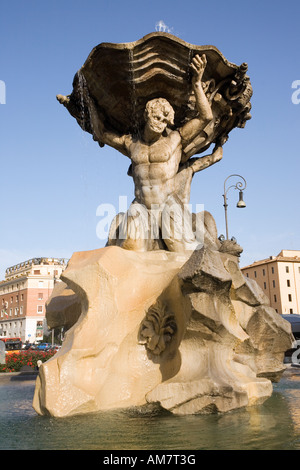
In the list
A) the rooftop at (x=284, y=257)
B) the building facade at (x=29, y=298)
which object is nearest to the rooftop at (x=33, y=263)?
the building facade at (x=29, y=298)

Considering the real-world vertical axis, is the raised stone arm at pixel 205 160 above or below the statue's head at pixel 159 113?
below

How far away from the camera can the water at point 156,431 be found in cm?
317

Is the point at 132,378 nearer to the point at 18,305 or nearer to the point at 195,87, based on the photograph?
the point at 195,87

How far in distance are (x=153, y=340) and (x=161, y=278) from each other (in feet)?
2.31

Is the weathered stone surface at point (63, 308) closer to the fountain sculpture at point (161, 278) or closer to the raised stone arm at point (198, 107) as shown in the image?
the fountain sculpture at point (161, 278)

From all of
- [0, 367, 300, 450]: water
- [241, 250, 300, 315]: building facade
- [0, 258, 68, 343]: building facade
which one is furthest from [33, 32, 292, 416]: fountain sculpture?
[0, 258, 68, 343]: building facade

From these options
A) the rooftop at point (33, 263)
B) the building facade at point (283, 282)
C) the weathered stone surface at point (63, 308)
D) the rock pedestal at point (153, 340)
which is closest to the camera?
the rock pedestal at point (153, 340)

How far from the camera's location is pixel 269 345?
5945 millimetres

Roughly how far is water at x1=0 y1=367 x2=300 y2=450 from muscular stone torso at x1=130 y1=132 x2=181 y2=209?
310 cm

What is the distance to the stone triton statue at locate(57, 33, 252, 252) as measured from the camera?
6.24 metres

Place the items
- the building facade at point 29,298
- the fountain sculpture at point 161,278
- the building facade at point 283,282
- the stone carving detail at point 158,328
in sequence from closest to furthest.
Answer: the fountain sculpture at point 161,278 → the stone carving detail at point 158,328 → the building facade at point 283,282 → the building facade at point 29,298

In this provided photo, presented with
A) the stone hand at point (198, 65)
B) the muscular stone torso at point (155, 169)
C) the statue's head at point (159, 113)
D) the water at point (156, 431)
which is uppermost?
the stone hand at point (198, 65)

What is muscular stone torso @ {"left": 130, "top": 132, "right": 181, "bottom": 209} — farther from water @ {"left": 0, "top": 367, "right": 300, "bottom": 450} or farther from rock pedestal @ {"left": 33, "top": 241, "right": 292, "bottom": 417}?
water @ {"left": 0, "top": 367, "right": 300, "bottom": 450}
